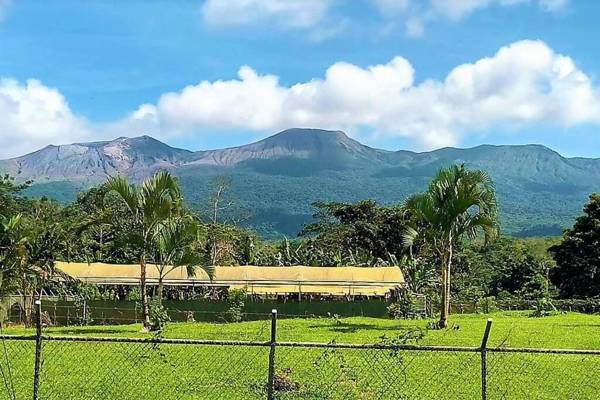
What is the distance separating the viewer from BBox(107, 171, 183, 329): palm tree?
18.2 metres

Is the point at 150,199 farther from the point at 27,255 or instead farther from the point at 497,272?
the point at 497,272

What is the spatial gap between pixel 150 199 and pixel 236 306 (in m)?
8.32

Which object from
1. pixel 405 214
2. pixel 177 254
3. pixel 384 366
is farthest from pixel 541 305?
pixel 405 214

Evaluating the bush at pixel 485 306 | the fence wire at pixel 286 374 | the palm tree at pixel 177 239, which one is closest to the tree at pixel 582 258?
the bush at pixel 485 306

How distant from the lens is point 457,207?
18.4 m

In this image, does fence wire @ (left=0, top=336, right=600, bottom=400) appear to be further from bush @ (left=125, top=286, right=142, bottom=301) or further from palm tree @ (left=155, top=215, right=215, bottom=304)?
bush @ (left=125, top=286, right=142, bottom=301)

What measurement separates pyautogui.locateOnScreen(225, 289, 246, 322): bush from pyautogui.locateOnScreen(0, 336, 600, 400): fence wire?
1094 centimetres

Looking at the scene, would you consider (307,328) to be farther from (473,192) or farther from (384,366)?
(384,366)

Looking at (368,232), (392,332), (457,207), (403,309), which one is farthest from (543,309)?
(368,232)

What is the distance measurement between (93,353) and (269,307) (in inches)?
635

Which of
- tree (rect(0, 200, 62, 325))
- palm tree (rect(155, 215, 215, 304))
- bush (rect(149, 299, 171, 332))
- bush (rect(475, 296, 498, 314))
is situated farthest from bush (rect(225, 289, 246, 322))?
bush (rect(475, 296, 498, 314))

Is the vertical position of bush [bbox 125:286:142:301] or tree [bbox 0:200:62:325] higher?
tree [bbox 0:200:62:325]

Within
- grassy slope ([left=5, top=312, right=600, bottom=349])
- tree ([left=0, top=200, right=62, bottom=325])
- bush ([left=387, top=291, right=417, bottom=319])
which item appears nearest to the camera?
grassy slope ([left=5, top=312, right=600, bottom=349])

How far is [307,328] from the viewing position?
1916 cm
